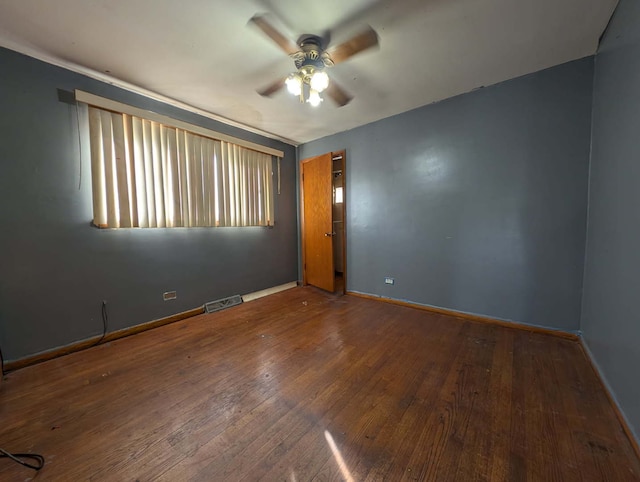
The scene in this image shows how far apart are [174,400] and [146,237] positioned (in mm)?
1846

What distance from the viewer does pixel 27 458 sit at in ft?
3.97

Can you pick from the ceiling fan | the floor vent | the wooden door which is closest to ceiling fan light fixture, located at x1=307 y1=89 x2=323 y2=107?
the ceiling fan

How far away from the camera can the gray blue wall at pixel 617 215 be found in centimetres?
133

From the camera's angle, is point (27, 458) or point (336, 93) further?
point (336, 93)

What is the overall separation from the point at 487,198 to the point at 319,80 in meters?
2.23

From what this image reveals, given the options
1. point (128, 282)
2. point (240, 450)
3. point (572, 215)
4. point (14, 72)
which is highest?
point (14, 72)

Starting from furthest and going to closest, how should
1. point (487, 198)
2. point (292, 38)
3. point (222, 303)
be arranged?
point (222, 303), point (487, 198), point (292, 38)

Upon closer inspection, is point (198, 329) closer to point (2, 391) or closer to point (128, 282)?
point (128, 282)

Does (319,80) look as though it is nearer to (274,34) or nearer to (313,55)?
(313,55)

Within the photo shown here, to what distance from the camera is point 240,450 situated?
4.08 feet

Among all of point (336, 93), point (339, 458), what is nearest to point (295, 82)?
point (336, 93)

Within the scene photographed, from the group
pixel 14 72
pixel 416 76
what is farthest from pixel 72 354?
pixel 416 76

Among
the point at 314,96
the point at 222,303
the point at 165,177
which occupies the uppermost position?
the point at 314,96

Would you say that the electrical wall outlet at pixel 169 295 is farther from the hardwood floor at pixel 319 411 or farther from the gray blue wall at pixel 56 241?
the hardwood floor at pixel 319 411
